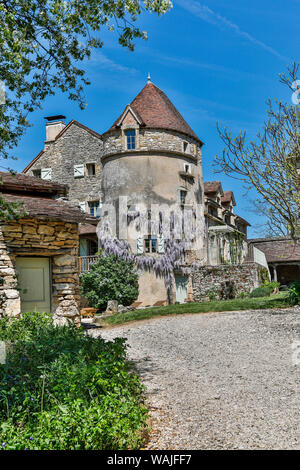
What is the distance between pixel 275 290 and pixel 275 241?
919 cm

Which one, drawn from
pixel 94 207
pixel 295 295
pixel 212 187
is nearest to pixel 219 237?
pixel 212 187

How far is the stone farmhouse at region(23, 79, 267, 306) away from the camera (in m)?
22.6

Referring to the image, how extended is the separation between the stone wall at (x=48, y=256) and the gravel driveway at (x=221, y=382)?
4.63ft

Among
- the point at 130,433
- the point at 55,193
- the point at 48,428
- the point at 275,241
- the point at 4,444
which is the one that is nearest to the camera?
the point at 4,444

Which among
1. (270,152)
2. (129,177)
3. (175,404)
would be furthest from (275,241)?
(175,404)

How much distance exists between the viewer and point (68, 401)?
13.9ft

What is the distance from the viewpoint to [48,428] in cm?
387

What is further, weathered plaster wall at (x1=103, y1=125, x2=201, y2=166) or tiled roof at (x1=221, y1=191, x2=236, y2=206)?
tiled roof at (x1=221, y1=191, x2=236, y2=206)

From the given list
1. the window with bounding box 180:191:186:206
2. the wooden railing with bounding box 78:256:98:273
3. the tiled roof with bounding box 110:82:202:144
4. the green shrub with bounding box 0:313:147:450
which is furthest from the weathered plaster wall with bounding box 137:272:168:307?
the green shrub with bounding box 0:313:147:450

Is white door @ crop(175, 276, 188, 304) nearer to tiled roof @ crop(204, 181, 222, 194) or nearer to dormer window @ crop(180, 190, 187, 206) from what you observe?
dormer window @ crop(180, 190, 187, 206)

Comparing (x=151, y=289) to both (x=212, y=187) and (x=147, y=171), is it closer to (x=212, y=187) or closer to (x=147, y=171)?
(x=147, y=171)

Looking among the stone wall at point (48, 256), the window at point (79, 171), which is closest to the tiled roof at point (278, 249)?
the window at point (79, 171)

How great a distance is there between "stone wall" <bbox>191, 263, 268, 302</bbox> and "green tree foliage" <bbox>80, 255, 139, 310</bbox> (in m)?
3.78

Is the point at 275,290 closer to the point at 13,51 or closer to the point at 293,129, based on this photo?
the point at 293,129
